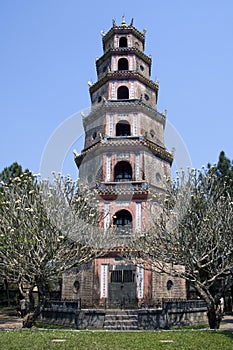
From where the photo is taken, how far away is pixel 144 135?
75.9 ft

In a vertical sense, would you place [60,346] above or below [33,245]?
below

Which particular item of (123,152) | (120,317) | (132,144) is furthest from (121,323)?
(132,144)

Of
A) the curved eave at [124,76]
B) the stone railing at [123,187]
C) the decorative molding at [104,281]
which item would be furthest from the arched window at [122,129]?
the decorative molding at [104,281]

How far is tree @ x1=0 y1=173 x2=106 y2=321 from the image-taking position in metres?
14.2

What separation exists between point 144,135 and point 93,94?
6329 millimetres

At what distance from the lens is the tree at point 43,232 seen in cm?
1421

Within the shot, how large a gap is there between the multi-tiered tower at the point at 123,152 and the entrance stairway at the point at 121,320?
1445mm

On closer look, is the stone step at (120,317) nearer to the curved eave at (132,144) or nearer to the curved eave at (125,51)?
the curved eave at (132,144)

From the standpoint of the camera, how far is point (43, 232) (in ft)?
48.7

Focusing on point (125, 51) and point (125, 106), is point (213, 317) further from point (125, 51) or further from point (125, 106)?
point (125, 51)

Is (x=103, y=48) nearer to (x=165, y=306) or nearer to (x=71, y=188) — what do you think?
(x=71, y=188)

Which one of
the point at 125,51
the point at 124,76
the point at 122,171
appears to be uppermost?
the point at 125,51

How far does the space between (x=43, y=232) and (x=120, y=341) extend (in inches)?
237

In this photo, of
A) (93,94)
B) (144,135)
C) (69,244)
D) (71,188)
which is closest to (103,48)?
(93,94)
